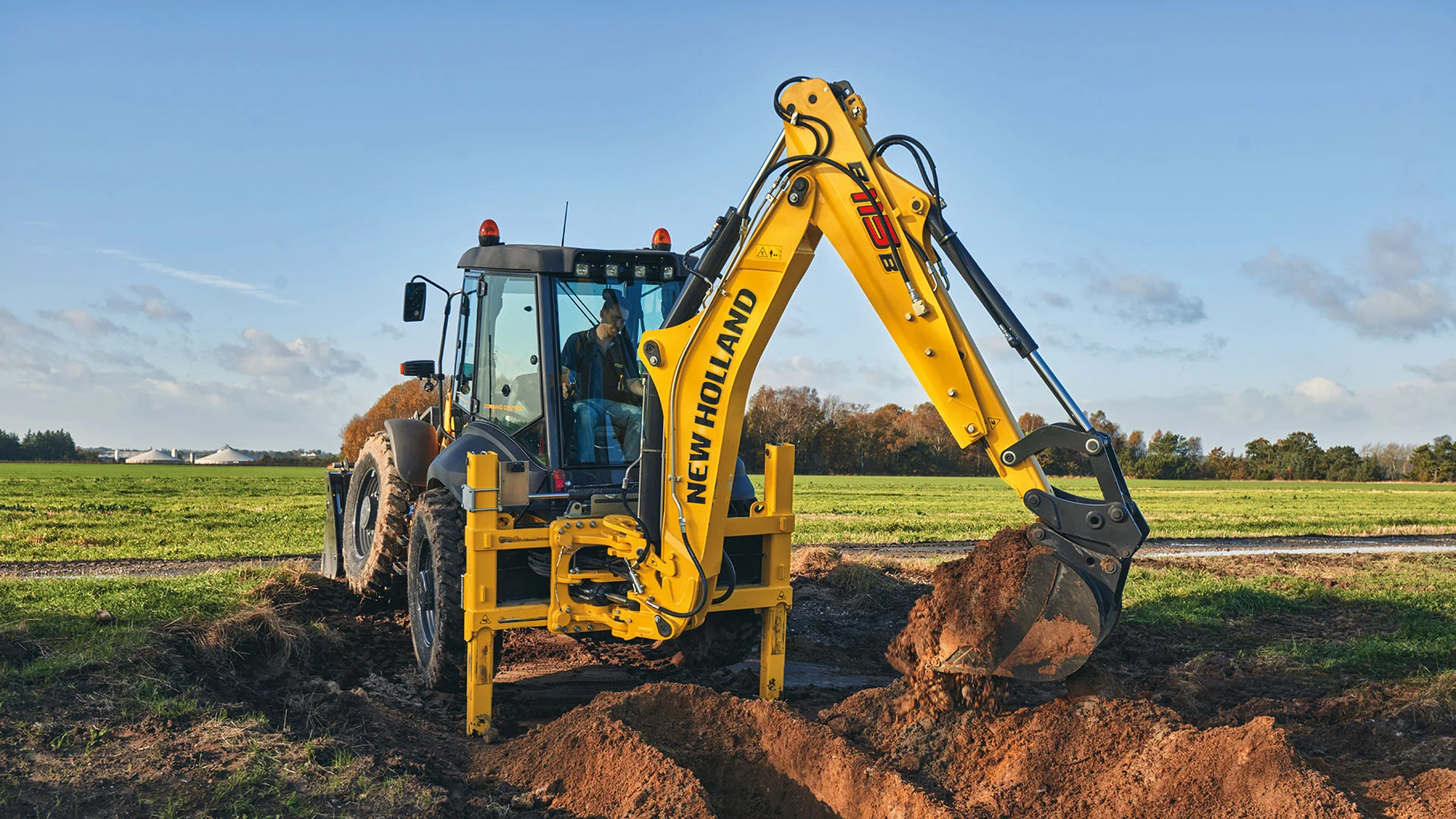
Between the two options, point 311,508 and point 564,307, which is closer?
point 564,307

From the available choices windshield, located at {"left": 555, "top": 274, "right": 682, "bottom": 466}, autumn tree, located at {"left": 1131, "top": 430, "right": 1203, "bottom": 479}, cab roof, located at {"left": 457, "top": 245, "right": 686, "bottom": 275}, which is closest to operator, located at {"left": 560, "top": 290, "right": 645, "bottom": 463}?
windshield, located at {"left": 555, "top": 274, "right": 682, "bottom": 466}

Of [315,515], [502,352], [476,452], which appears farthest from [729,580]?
[315,515]

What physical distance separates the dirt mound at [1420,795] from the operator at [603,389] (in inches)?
177

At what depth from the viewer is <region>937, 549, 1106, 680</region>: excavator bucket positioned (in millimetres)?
4703

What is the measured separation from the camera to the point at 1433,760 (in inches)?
226

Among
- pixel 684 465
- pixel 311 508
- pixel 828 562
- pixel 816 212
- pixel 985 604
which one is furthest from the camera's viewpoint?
pixel 311 508

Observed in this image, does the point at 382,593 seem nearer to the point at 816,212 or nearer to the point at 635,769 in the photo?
the point at 635,769

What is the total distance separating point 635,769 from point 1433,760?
4.60 metres

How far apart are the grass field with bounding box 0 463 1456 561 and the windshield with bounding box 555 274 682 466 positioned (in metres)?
3.55

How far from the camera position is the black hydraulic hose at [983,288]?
4.81m

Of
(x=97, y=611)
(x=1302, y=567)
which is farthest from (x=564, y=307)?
(x=1302, y=567)

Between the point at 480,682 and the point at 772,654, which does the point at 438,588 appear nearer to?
the point at 480,682

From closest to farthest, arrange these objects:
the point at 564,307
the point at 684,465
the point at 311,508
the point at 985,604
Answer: the point at 985,604 → the point at 684,465 → the point at 564,307 → the point at 311,508

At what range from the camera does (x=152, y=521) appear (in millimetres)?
19047
